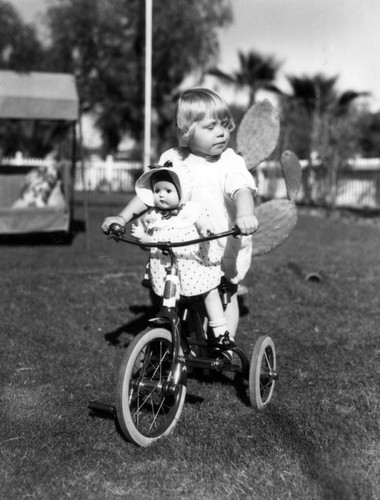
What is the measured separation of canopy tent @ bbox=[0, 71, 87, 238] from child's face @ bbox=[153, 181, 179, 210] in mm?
6821

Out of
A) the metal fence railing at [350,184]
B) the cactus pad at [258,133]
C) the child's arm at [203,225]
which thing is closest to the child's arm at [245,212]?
the child's arm at [203,225]

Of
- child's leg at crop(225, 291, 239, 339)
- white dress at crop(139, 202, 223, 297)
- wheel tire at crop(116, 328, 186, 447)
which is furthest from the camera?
child's leg at crop(225, 291, 239, 339)

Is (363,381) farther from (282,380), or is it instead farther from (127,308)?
(127,308)

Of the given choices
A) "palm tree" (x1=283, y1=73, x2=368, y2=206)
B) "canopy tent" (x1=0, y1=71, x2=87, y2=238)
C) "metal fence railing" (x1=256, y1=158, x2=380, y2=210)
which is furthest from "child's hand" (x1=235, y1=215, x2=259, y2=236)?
"metal fence railing" (x1=256, y1=158, x2=380, y2=210)

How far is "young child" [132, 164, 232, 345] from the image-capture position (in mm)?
2943

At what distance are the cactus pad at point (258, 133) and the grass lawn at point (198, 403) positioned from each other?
3.98 feet

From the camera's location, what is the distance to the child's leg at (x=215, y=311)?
316cm

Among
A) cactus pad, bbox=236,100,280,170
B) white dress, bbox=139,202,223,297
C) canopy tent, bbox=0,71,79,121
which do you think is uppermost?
canopy tent, bbox=0,71,79,121

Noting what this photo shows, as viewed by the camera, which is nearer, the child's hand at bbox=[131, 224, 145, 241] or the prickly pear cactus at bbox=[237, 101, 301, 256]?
the child's hand at bbox=[131, 224, 145, 241]

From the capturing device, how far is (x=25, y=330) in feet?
15.7

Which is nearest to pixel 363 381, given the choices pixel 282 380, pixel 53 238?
pixel 282 380

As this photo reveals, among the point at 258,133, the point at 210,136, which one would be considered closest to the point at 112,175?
the point at 258,133

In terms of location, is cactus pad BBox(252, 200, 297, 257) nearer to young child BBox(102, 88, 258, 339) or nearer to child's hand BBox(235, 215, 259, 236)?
young child BBox(102, 88, 258, 339)

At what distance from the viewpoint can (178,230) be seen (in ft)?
9.68
